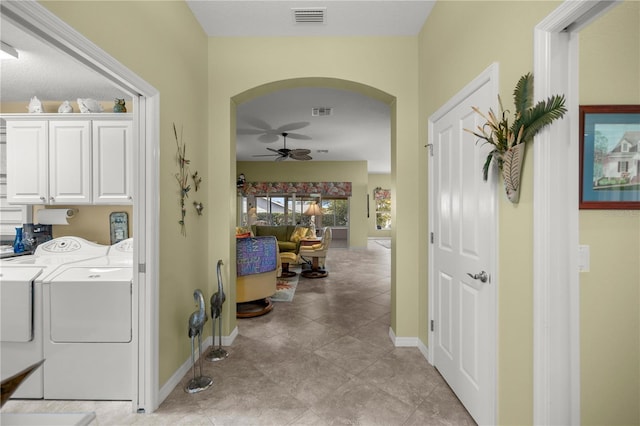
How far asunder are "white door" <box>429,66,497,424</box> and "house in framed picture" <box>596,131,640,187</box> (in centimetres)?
47

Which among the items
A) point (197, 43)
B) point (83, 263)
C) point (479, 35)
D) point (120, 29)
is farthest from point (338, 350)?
point (197, 43)

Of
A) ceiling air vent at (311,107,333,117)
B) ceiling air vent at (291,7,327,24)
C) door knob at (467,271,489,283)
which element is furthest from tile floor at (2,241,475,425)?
ceiling air vent at (311,107,333,117)

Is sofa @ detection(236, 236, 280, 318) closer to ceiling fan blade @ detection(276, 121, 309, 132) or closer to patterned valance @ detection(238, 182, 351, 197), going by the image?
ceiling fan blade @ detection(276, 121, 309, 132)

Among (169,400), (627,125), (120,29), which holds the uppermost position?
(120,29)

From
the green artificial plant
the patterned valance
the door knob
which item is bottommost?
the door knob

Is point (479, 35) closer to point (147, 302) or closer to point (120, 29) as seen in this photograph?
point (120, 29)

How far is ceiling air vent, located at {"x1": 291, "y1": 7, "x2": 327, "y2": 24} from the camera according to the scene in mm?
2551

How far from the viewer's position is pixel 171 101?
223 centimetres

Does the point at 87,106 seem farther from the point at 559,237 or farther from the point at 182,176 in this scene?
the point at 559,237

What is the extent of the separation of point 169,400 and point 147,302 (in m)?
0.76

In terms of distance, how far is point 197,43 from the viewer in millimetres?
2689

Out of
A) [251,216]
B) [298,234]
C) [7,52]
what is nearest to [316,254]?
[298,234]

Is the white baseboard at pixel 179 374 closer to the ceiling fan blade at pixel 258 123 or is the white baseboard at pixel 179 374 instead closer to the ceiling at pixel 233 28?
the ceiling at pixel 233 28

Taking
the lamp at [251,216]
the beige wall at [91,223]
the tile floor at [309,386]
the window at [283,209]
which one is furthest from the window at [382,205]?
the beige wall at [91,223]
